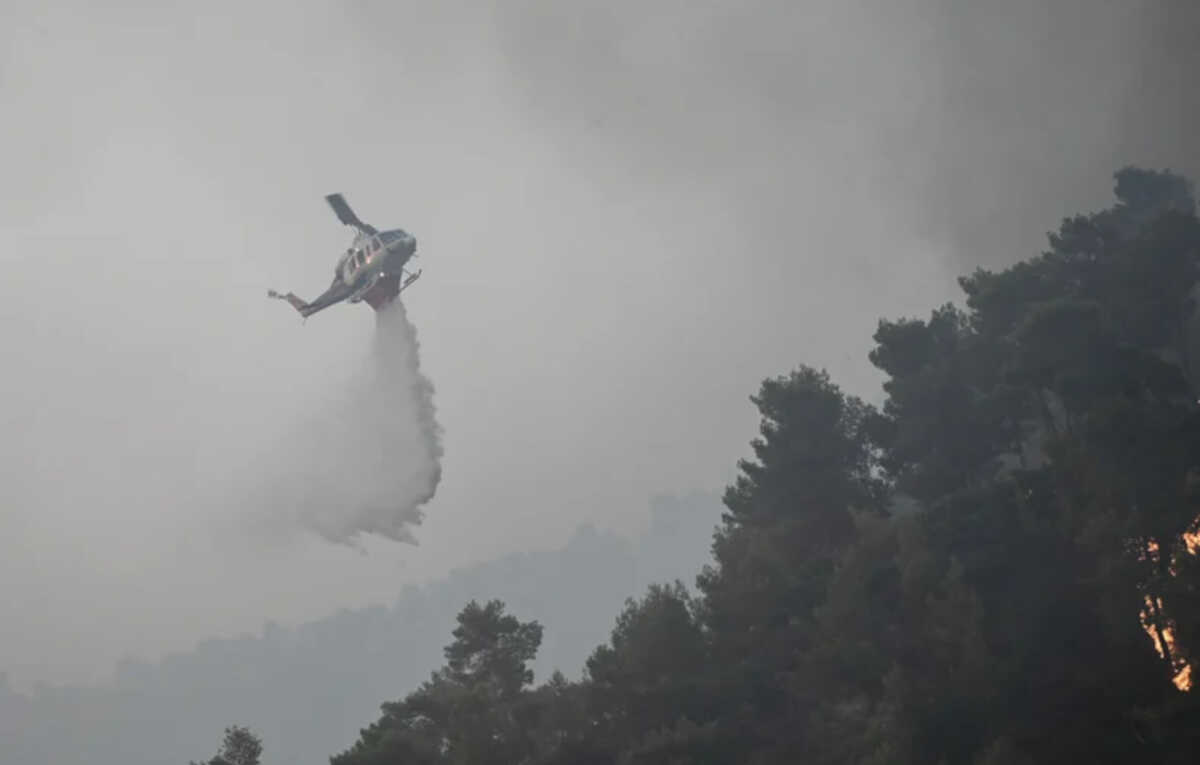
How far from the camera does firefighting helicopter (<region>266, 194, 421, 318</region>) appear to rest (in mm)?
53375

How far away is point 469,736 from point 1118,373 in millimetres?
30585

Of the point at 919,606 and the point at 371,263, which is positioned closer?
the point at 919,606

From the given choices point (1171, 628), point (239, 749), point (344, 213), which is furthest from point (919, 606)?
point (344, 213)

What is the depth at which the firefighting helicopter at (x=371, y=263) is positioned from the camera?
5338 centimetres

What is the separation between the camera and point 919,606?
33.4 metres

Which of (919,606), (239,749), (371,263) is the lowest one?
(919,606)

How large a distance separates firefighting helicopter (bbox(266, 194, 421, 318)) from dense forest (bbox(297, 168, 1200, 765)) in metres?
20.6

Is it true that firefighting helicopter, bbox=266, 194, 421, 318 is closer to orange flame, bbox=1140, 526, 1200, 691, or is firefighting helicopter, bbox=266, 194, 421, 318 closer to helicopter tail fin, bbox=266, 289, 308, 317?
helicopter tail fin, bbox=266, 289, 308, 317

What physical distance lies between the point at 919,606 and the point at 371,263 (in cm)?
3535

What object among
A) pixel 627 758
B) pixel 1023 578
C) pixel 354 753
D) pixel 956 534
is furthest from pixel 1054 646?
pixel 354 753

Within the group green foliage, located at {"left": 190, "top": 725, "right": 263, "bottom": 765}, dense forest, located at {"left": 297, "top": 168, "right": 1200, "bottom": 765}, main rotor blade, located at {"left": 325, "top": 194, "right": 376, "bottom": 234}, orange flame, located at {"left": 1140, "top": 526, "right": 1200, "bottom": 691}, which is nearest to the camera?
dense forest, located at {"left": 297, "top": 168, "right": 1200, "bottom": 765}

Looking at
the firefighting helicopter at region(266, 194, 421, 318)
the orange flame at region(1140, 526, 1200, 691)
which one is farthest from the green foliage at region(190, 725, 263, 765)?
the orange flame at region(1140, 526, 1200, 691)

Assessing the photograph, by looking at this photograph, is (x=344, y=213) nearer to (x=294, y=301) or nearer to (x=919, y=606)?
(x=294, y=301)

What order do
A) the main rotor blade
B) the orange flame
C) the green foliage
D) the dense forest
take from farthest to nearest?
1. the main rotor blade
2. the green foliage
3. the orange flame
4. the dense forest
